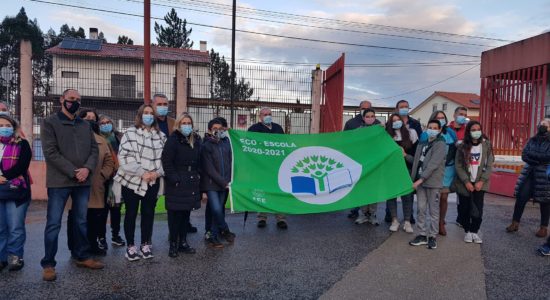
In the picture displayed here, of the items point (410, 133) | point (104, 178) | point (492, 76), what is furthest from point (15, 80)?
point (492, 76)

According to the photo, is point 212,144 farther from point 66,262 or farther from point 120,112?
point 120,112

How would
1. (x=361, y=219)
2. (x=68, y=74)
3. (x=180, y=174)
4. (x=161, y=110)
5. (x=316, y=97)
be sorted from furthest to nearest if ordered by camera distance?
(x=316, y=97)
(x=68, y=74)
(x=361, y=219)
(x=161, y=110)
(x=180, y=174)

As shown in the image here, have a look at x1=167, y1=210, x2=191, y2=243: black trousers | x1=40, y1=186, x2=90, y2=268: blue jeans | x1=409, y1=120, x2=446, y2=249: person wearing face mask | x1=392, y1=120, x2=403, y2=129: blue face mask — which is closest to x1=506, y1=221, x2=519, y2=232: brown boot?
x1=409, y1=120, x2=446, y2=249: person wearing face mask

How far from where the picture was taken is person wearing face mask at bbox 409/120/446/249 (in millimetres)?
5574

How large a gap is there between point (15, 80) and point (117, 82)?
84.1 inches

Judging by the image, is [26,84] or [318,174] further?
[26,84]

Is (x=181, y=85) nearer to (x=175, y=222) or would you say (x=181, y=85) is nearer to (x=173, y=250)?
(x=175, y=222)

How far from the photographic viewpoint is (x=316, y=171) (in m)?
6.29

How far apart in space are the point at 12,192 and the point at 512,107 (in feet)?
40.0

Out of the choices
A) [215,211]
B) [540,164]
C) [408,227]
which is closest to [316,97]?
[408,227]

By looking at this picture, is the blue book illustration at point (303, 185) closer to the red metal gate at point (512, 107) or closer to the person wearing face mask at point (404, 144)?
the person wearing face mask at point (404, 144)

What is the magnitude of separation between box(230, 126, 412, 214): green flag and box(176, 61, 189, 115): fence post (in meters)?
3.79

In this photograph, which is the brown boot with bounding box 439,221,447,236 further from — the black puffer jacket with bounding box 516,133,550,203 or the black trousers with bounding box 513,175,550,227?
the black puffer jacket with bounding box 516,133,550,203

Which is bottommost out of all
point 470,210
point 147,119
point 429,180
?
point 470,210
